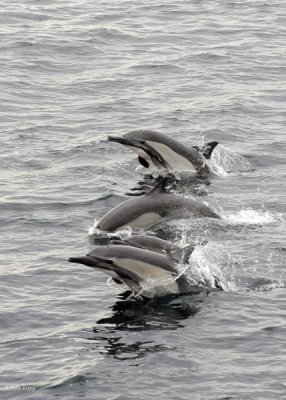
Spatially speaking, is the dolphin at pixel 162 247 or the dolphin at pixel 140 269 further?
the dolphin at pixel 162 247

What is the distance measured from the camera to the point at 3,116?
2856 cm

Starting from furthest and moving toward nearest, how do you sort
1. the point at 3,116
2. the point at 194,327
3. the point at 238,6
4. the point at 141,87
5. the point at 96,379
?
the point at 238,6 → the point at 141,87 → the point at 3,116 → the point at 194,327 → the point at 96,379

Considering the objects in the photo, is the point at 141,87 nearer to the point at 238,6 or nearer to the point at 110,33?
the point at 110,33

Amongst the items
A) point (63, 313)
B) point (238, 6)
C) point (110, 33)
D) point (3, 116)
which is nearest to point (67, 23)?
point (110, 33)

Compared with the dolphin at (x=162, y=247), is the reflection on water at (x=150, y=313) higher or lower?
lower

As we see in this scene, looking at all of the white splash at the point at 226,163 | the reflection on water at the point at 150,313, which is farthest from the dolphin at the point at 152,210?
Answer: the reflection on water at the point at 150,313

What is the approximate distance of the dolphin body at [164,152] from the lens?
24797mm

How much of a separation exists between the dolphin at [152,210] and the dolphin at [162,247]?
1.92 m

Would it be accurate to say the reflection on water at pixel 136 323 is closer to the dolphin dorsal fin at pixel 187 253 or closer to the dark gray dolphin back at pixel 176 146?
the dolphin dorsal fin at pixel 187 253

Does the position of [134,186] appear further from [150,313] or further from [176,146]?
[150,313]

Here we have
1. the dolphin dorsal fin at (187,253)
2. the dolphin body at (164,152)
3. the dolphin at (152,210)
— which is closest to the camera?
the dolphin dorsal fin at (187,253)

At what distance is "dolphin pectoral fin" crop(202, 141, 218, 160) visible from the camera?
2494 cm

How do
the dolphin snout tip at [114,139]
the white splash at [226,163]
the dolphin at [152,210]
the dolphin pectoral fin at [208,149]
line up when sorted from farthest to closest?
the white splash at [226,163] → the dolphin pectoral fin at [208,149] → the dolphin snout tip at [114,139] → the dolphin at [152,210]

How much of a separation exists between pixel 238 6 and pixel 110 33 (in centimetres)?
574
